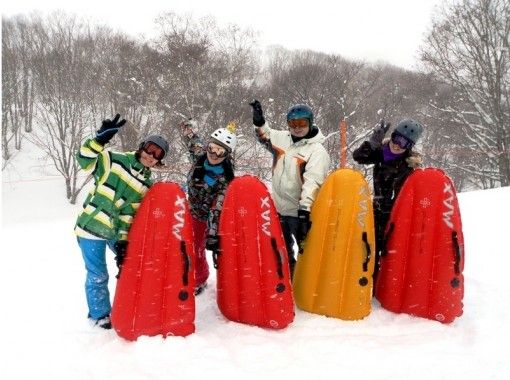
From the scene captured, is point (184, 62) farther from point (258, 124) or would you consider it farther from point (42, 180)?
point (258, 124)

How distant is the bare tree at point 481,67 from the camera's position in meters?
21.8

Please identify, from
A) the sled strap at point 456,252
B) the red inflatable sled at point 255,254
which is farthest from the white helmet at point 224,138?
the sled strap at point 456,252

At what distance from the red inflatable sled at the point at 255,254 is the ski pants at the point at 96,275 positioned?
0.94 m

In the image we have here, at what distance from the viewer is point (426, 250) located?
3.66 m

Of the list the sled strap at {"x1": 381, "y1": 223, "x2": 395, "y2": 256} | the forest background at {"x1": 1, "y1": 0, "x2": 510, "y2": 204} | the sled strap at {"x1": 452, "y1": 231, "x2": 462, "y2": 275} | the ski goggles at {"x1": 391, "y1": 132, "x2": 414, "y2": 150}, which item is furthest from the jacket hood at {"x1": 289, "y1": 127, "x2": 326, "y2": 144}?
the forest background at {"x1": 1, "y1": 0, "x2": 510, "y2": 204}

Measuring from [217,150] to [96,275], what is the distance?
1.39 m

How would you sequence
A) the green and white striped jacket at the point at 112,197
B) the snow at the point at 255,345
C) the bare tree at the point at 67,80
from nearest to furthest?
the snow at the point at 255,345, the green and white striped jacket at the point at 112,197, the bare tree at the point at 67,80

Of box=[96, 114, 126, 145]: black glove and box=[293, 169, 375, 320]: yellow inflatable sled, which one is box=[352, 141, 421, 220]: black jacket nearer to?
box=[293, 169, 375, 320]: yellow inflatable sled

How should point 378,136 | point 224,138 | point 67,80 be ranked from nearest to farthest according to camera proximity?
point 224,138 < point 378,136 < point 67,80

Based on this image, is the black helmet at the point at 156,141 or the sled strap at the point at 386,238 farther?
the sled strap at the point at 386,238

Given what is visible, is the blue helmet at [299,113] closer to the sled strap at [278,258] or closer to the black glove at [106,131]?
the sled strap at [278,258]

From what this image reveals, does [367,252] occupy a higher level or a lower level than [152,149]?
lower

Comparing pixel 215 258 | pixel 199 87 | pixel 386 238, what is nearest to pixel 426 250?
pixel 386 238

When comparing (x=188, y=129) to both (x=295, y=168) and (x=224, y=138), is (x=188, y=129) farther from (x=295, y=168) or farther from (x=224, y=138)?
(x=295, y=168)
